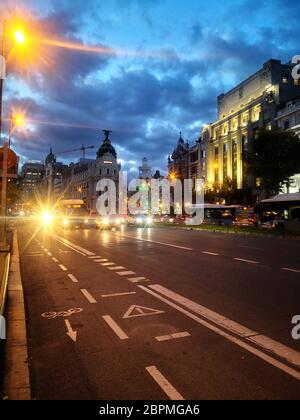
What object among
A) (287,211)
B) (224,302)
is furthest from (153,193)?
(224,302)

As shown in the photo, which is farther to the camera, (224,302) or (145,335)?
(224,302)

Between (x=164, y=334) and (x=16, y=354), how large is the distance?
2.33 m

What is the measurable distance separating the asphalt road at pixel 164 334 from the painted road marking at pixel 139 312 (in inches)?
0.8

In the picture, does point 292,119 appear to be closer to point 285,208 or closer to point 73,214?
point 285,208

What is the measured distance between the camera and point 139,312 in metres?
7.09

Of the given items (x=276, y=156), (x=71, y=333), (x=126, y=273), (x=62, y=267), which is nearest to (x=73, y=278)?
(x=126, y=273)

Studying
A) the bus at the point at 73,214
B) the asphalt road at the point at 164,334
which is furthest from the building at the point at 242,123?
the asphalt road at the point at 164,334

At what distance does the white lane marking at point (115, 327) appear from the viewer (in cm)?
577

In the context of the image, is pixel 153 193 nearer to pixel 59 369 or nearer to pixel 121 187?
pixel 121 187

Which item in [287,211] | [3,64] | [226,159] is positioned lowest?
[287,211]

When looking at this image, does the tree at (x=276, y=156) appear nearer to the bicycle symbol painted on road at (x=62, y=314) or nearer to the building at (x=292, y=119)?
the building at (x=292, y=119)

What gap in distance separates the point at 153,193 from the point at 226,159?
36.7m

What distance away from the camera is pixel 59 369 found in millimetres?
4641

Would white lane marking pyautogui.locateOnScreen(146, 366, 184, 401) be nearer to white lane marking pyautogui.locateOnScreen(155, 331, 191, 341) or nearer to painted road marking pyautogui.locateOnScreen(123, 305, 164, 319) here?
white lane marking pyautogui.locateOnScreen(155, 331, 191, 341)
